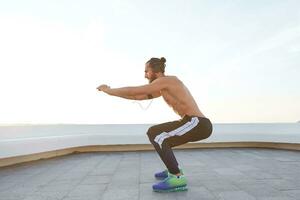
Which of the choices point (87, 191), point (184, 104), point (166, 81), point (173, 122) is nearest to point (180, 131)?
point (173, 122)

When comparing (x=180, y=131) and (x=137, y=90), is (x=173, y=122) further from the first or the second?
(x=137, y=90)

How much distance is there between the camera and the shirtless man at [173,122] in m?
2.79

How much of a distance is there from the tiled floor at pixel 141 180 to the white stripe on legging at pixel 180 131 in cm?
52

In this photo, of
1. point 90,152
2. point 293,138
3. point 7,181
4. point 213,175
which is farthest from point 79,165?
point 293,138

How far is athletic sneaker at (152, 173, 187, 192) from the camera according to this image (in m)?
2.69

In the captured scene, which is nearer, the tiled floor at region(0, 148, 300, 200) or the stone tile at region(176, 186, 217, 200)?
the stone tile at region(176, 186, 217, 200)

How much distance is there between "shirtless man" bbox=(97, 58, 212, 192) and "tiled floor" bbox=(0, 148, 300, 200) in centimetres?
34

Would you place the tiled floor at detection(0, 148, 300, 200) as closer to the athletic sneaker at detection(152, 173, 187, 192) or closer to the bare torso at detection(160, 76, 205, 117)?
the athletic sneaker at detection(152, 173, 187, 192)

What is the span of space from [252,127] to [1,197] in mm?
6026

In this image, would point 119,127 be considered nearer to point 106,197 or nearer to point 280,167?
point 280,167

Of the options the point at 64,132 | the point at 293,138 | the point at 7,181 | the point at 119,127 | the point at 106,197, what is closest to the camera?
the point at 106,197

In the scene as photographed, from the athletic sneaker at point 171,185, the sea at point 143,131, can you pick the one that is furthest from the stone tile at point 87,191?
the sea at point 143,131

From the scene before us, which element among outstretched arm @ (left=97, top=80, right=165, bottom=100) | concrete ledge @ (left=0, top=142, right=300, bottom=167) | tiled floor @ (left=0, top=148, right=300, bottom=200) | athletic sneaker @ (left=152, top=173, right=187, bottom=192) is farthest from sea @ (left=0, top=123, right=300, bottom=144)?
athletic sneaker @ (left=152, top=173, right=187, bottom=192)

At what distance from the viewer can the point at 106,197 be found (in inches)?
99.5
